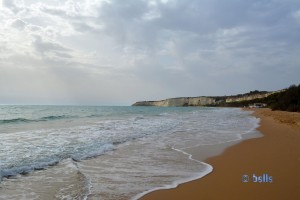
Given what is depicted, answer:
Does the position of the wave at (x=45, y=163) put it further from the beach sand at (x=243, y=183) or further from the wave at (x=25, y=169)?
the beach sand at (x=243, y=183)

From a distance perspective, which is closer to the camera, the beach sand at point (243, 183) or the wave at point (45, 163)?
the beach sand at point (243, 183)

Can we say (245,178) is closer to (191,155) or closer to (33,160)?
(191,155)

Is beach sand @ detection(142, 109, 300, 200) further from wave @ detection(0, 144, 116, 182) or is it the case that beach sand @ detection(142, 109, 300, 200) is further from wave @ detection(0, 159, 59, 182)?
wave @ detection(0, 159, 59, 182)

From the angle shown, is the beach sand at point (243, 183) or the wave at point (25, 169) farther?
the wave at point (25, 169)

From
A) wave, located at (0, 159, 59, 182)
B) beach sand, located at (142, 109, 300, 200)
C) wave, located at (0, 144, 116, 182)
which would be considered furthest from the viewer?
wave, located at (0, 144, 116, 182)

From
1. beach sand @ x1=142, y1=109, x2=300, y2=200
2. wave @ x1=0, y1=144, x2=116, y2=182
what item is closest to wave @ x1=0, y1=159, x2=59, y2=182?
wave @ x1=0, y1=144, x2=116, y2=182

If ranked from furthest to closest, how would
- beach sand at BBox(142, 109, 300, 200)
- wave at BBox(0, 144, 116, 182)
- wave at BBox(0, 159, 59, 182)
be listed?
wave at BBox(0, 144, 116, 182), wave at BBox(0, 159, 59, 182), beach sand at BBox(142, 109, 300, 200)

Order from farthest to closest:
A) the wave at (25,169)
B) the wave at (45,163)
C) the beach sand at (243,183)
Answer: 1. the wave at (45,163)
2. the wave at (25,169)
3. the beach sand at (243,183)

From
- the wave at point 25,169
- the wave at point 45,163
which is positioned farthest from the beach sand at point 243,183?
the wave at point 25,169

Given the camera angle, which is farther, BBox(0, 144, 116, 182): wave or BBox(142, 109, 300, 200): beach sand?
BBox(0, 144, 116, 182): wave

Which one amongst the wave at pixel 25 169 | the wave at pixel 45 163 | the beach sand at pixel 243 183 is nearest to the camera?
the beach sand at pixel 243 183

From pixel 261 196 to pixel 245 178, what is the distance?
4.08ft

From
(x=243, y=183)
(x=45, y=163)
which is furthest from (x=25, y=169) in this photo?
(x=243, y=183)

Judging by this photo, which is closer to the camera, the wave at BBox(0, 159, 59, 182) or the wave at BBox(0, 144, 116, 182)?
the wave at BBox(0, 159, 59, 182)
